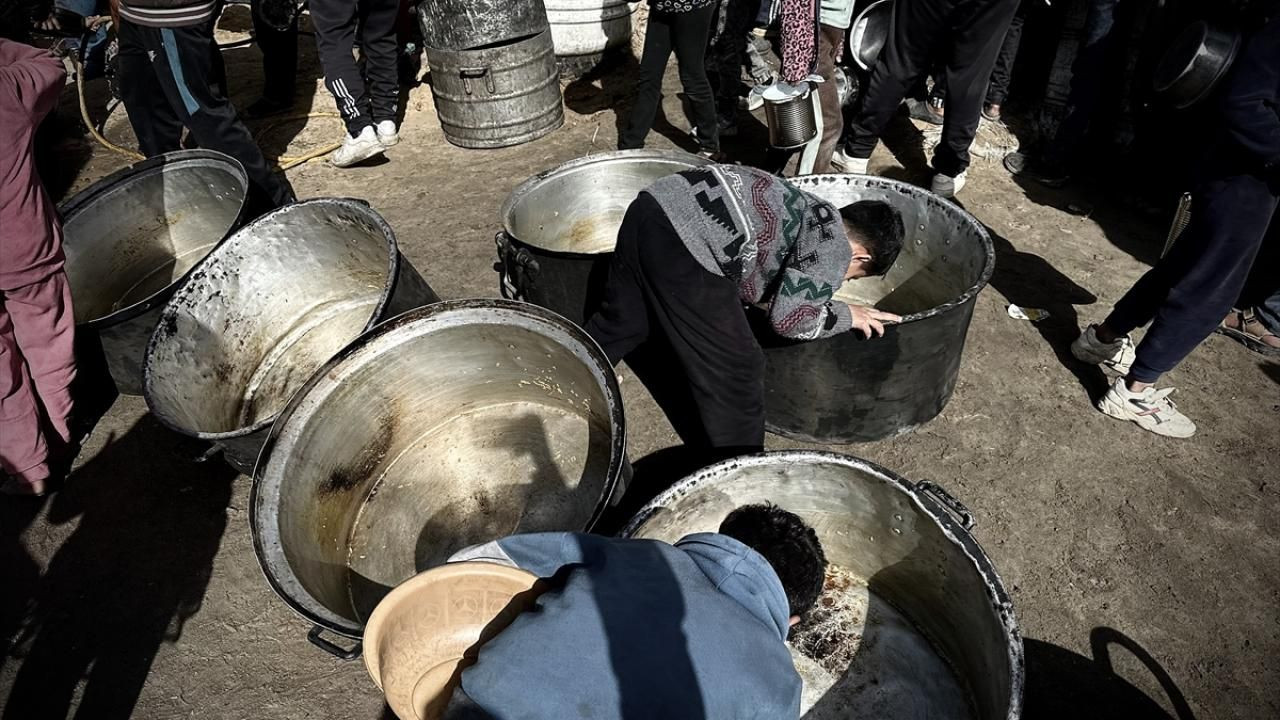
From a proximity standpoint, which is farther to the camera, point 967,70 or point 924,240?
point 967,70

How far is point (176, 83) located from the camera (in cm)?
416

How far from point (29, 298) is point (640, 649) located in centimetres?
328

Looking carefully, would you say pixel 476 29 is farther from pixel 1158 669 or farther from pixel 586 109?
pixel 1158 669

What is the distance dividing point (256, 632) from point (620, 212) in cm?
281

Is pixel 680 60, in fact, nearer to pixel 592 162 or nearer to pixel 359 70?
pixel 592 162

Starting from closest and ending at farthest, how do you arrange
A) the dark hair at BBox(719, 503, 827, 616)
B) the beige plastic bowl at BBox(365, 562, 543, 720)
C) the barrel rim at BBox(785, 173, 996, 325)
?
the beige plastic bowl at BBox(365, 562, 543, 720) < the dark hair at BBox(719, 503, 827, 616) < the barrel rim at BBox(785, 173, 996, 325)

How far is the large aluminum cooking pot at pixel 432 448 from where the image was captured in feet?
8.13

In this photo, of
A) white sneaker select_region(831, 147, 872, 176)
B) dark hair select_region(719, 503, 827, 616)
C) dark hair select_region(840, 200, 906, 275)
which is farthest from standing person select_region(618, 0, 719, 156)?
dark hair select_region(719, 503, 827, 616)

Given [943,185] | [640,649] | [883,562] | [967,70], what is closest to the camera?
[640,649]

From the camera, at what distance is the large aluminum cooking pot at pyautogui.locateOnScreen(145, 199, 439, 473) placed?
306 centimetres

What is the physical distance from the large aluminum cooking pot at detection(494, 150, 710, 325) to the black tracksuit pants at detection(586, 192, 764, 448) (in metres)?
0.43

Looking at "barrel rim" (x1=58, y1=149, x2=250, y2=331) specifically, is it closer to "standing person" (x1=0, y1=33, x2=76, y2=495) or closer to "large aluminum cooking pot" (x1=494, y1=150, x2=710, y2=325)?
"standing person" (x1=0, y1=33, x2=76, y2=495)

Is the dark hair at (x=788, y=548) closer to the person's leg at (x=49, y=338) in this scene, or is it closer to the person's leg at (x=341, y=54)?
the person's leg at (x=49, y=338)

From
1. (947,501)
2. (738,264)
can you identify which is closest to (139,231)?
(738,264)
